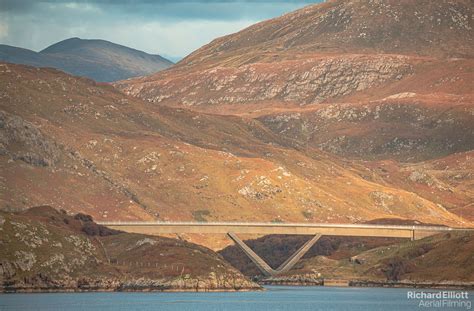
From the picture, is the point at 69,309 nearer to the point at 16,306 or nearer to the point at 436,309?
the point at 16,306

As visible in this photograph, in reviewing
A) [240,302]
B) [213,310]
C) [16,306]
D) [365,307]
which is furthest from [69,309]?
[365,307]

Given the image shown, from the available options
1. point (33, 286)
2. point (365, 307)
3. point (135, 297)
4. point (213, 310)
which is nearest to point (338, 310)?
point (365, 307)

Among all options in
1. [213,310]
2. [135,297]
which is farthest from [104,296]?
[213,310]

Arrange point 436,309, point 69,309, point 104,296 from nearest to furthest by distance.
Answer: point 69,309 < point 436,309 < point 104,296

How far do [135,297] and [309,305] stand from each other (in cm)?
2923

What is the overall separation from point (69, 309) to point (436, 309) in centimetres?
5608

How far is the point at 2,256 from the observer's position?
650 feet

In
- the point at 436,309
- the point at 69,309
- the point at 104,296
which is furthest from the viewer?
the point at 104,296

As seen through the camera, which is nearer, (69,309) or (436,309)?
(69,309)

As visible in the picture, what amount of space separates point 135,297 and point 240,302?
1877 cm

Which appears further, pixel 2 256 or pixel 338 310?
pixel 2 256

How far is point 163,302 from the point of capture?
18938 cm

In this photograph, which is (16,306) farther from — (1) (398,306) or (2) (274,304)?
(1) (398,306)

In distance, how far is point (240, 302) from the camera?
7569 inches
